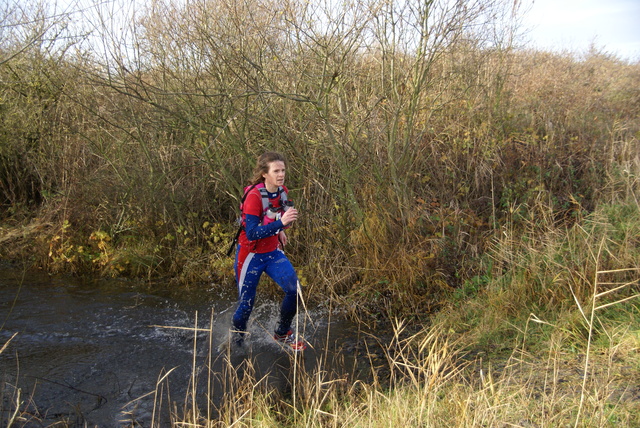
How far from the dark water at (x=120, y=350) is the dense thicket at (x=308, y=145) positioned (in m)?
0.69

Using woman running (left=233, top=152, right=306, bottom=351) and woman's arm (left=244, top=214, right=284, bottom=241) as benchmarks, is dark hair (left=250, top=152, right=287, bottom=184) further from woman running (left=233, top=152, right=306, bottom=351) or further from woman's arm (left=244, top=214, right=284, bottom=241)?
woman's arm (left=244, top=214, right=284, bottom=241)

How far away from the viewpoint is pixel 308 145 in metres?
7.12

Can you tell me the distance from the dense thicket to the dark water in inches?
27.2

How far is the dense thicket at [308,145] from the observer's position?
6328 millimetres

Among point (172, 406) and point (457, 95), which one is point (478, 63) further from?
point (172, 406)

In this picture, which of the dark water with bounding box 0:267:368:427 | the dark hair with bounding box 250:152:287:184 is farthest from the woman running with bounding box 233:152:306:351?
the dark water with bounding box 0:267:368:427

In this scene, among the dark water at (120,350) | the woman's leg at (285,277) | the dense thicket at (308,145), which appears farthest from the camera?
the dense thicket at (308,145)

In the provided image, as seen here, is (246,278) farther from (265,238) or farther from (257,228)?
(257,228)

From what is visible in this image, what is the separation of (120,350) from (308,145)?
3496 mm

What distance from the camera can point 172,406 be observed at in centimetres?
423

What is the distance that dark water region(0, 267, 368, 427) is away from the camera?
13.7 feet

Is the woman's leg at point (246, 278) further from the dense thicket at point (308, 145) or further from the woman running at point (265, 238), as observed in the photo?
the dense thicket at point (308, 145)

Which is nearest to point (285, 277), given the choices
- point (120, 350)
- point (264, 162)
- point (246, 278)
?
point (246, 278)

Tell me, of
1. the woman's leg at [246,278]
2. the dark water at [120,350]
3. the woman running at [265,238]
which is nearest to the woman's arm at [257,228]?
the woman running at [265,238]
